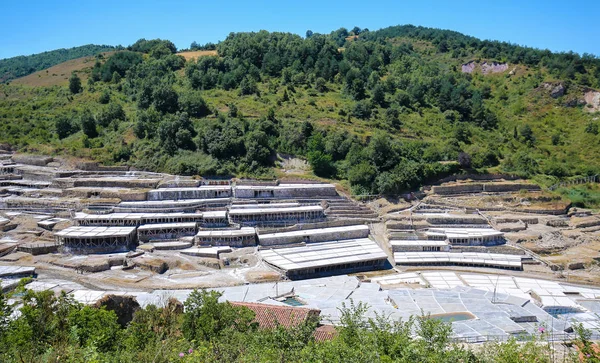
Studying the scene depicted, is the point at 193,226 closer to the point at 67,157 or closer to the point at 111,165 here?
the point at 111,165

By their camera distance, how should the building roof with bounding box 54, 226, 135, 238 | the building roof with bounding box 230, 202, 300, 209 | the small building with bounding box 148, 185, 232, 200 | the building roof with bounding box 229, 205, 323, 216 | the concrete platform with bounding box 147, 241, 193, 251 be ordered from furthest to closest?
the small building with bounding box 148, 185, 232, 200, the building roof with bounding box 230, 202, 300, 209, the building roof with bounding box 229, 205, 323, 216, the concrete platform with bounding box 147, 241, 193, 251, the building roof with bounding box 54, 226, 135, 238

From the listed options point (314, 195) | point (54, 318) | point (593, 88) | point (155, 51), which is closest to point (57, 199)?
point (314, 195)

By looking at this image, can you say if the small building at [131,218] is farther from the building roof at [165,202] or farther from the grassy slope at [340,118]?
the grassy slope at [340,118]

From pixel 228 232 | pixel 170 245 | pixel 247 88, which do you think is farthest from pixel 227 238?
pixel 247 88

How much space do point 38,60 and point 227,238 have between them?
124503 millimetres

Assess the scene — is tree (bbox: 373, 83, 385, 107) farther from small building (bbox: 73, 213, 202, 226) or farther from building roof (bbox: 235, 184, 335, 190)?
small building (bbox: 73, 213, 202, 226)

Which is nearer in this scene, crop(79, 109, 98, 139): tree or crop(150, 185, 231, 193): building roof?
crop(150, 185, 231, 193): building roof

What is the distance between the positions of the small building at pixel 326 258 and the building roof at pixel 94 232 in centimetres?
1097

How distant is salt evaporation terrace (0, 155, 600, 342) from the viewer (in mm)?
28422

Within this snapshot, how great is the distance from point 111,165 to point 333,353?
141 ft

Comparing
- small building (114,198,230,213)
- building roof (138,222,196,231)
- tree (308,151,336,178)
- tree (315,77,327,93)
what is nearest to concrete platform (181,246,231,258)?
building roof (138,222,196,231)

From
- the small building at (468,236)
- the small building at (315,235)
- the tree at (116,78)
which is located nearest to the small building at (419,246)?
the small building at (468,236)

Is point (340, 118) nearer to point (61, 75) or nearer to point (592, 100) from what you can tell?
point (592, 100)

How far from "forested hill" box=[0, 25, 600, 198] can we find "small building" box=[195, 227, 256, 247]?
10.8m
